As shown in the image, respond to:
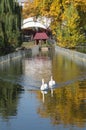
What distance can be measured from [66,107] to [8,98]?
4.08 meters

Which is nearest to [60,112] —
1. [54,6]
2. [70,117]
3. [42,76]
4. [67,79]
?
[70,117]

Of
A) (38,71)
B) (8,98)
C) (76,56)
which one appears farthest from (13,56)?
(8,98)

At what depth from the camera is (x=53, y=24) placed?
6406cm

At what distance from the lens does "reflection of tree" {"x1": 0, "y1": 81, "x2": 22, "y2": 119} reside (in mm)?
17125

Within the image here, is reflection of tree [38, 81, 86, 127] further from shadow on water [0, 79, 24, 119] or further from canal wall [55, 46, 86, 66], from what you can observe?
canal wall [55, 46, 86, 66]

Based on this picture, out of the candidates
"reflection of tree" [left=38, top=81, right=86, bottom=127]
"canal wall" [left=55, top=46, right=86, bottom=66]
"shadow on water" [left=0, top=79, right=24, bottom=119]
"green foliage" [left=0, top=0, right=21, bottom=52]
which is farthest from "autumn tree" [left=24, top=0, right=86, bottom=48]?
"reflection of tree" [left=38, top=81, right=86, bottom=127]

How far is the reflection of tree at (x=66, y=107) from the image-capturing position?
15266 millimetres

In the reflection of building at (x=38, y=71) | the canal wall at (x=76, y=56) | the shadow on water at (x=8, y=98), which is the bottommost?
the canal wall at (x=76, y=56)

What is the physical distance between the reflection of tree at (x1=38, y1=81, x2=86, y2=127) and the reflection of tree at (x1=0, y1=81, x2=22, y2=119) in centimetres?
114

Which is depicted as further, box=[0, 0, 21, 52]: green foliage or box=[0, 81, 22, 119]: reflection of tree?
box=[0, 0, 21, 52]: green foliage

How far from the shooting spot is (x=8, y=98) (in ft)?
69.4

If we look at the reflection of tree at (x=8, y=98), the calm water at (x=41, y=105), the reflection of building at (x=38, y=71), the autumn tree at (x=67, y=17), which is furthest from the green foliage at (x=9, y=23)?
the reflection of tree at (x=8, y=98)

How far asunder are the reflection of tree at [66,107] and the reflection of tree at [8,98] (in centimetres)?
114

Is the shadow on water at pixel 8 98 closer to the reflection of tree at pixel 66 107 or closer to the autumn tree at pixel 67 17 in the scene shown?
the reflection of tree at pixel 66 107
